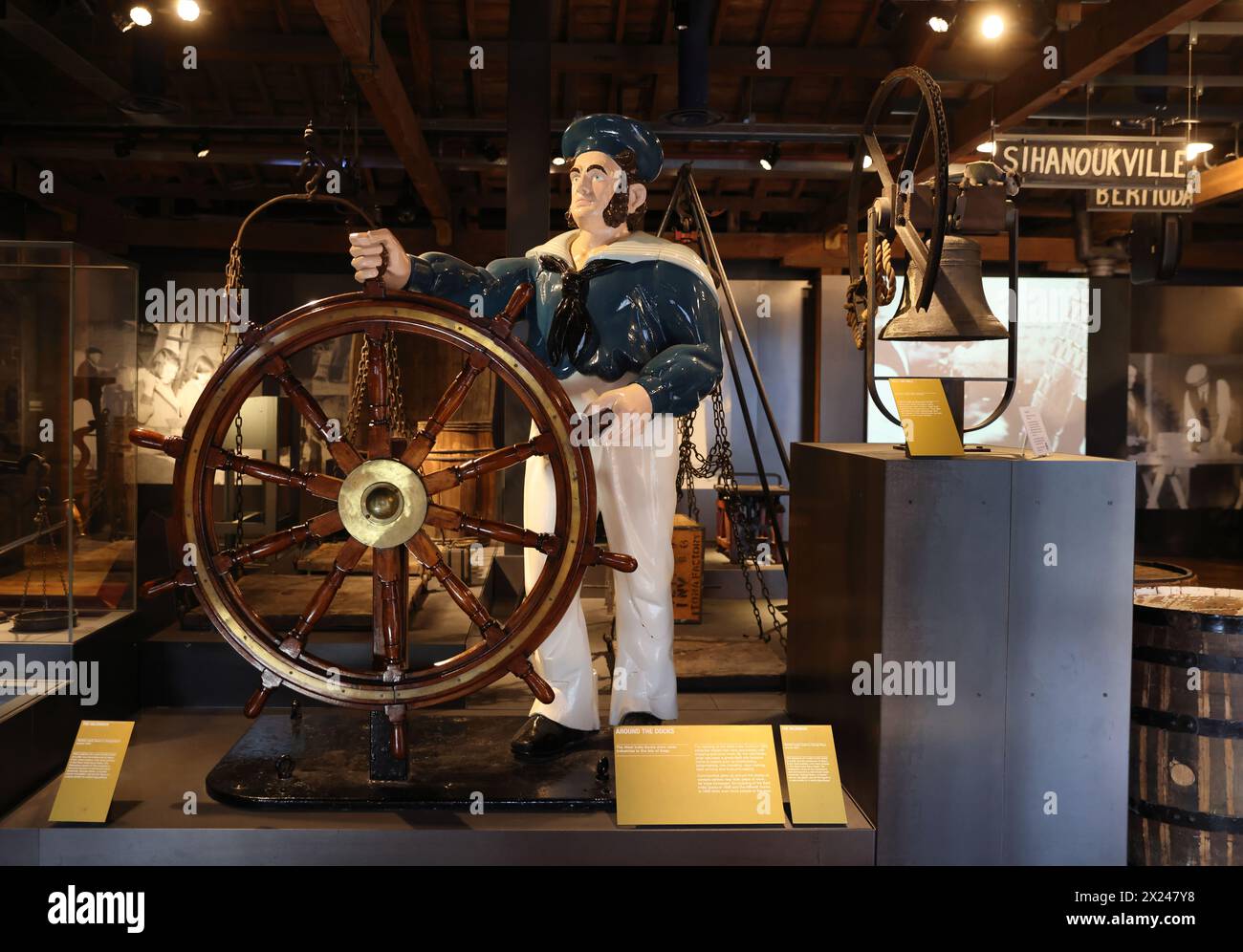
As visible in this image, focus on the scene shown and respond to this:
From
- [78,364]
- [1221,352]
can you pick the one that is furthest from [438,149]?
[1221,352]

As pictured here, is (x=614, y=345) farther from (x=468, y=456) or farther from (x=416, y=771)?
(x=468, y=456)

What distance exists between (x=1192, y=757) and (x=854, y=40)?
5.09 meters

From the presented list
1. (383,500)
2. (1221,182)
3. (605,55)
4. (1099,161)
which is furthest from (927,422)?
(1221,182)

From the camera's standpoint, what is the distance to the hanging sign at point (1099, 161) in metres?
3.71

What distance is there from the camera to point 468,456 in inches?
208

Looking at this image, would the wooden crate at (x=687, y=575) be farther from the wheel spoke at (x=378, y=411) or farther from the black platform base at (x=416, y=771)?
the wheel spoke at (x=378, y=411)

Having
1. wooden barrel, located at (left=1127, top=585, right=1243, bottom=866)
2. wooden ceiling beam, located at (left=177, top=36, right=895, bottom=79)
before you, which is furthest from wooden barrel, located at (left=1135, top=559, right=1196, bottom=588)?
wooden ceiling beam, located at (left=177, top=36, right=895, bottom=79)

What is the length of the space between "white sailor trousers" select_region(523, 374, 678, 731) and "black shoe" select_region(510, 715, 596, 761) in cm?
2

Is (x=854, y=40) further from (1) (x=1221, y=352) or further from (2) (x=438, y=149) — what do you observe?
(1) (x=1221, y=352)

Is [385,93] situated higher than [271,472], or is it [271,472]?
[385,93]

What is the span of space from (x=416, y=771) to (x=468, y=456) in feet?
10.6

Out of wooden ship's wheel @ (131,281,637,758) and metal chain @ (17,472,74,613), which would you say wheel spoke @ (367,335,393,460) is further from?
metal chain @ (17,472,74,613)

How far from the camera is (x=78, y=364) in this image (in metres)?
2.68

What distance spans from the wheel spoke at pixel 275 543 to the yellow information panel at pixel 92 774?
42 cm
